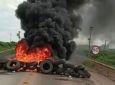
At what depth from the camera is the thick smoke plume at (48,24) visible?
3491 cm

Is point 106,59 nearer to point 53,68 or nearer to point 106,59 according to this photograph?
point 106,59

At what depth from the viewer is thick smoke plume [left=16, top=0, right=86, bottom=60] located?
34.9 m

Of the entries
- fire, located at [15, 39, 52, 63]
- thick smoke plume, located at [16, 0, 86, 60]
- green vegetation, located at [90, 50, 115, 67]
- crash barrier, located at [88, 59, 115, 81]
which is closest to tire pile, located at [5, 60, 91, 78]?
fire, located at [15, 39, 52, 63]

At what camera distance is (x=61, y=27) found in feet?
121

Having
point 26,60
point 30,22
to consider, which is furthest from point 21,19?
point 26,60

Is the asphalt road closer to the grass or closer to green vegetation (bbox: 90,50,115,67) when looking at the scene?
the grass

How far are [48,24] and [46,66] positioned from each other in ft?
15.9

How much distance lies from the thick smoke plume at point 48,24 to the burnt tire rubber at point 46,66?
317cm

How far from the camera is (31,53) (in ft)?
113

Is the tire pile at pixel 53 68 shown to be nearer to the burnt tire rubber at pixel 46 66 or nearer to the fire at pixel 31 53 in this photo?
the burnt tire rubber at pixel 46 66

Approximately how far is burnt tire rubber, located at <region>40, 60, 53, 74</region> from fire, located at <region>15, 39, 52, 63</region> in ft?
6.33

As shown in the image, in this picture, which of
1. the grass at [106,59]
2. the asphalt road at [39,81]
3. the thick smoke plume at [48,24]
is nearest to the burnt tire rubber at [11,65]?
the thick smoke plume at [48,24]

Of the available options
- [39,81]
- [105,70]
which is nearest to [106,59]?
[105,70]

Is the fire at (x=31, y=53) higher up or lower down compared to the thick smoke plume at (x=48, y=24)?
lower down
